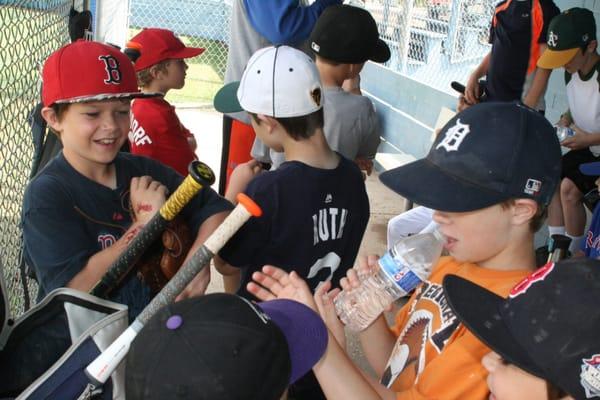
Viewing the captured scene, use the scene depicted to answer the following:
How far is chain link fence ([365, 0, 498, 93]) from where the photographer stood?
22.8 feet

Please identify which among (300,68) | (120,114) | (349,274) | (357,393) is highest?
(300,68)

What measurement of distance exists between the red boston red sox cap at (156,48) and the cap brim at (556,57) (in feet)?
7.92

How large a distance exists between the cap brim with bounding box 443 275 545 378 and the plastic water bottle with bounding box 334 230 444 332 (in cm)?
24

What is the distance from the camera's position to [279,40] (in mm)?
3594

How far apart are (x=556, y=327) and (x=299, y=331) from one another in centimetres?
55

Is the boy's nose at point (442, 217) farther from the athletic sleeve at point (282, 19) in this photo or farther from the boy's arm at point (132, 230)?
the athletic sleeve at point (282, 19)

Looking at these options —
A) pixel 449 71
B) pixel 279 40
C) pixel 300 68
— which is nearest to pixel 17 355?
pixel 300 68

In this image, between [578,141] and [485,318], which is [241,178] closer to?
[485,318]

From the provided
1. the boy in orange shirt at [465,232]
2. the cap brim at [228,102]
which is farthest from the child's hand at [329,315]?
the cap brim at [228,102]

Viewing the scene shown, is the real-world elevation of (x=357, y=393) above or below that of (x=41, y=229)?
below

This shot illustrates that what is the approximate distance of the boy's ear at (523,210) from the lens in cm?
168

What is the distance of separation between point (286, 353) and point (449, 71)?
20.7 ft

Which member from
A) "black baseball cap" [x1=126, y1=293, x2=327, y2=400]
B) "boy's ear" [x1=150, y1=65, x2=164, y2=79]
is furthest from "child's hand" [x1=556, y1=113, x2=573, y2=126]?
"black baseball cap" [x1=126, y1=293, x2=327, y2=400]

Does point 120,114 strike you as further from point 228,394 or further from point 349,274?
point 228,394
